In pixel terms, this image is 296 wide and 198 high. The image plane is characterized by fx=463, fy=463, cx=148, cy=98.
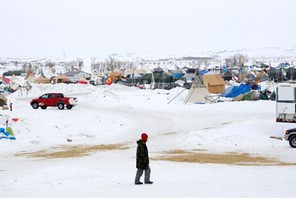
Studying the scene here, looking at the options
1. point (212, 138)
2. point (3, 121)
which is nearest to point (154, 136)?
point (212, 138)

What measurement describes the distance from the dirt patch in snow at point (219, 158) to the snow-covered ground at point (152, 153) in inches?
1.9

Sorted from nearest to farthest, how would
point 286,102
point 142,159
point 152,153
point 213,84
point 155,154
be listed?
1. point 142,159
2. point 155,154
3. point 152,153
4. point 286,102
5. point 213,84

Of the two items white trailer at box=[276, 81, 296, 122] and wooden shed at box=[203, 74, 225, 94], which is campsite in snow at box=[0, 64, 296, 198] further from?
wooden shed at box=[203, 74, 225, 94]

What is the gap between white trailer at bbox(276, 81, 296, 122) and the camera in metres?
26.9

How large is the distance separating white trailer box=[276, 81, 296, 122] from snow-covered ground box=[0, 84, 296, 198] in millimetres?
494

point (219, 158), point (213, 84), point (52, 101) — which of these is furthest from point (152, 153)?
point (213, 84)

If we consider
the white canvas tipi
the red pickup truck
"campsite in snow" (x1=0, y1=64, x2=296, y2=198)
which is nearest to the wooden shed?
the white canvas tipi

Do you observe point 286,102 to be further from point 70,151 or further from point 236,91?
point 236,91

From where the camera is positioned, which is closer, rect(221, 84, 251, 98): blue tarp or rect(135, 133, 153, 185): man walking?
rect(135, 133, 153, 185): man walking

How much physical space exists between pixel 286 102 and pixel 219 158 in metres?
9.07

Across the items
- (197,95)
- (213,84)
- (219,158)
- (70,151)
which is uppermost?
(213,84)

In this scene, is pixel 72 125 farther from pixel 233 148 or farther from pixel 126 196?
pixel 126 196

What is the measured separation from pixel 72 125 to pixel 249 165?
1578 cm

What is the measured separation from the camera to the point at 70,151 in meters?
23.0
